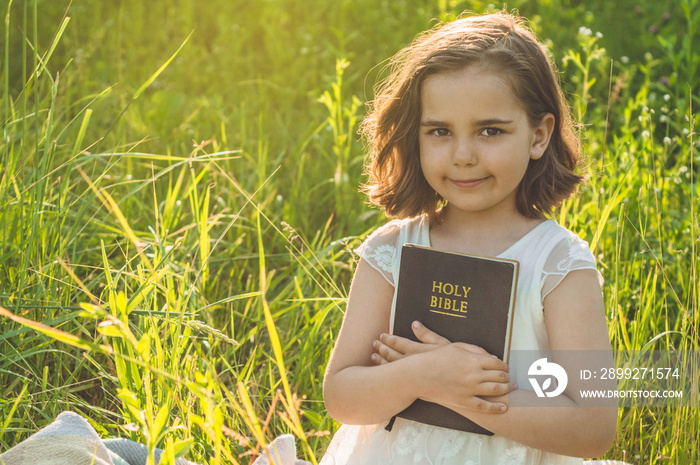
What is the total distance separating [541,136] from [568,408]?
2.00 ft

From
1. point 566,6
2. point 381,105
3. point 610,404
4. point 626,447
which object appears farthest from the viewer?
point 566,6

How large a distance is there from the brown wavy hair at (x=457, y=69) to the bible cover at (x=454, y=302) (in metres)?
0.22

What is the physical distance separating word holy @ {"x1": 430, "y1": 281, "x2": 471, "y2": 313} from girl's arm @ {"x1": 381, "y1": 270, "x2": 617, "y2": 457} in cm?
18

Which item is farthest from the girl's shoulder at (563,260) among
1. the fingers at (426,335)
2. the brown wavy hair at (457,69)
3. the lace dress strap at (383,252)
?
the lace dress strap at (383,252)

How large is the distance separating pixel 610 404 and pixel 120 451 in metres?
1.12

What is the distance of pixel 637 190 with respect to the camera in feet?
8.22

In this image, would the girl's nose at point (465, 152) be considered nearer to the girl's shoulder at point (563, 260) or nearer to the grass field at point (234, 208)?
the girl's shoulder at point (563, 260)

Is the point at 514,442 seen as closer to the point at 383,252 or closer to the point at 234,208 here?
the point at 383,252

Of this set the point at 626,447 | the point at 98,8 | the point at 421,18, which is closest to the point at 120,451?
the point at 626,447

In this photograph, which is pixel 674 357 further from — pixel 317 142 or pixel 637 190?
pixel 317 142

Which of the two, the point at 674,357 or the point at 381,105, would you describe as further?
the point at 674,357

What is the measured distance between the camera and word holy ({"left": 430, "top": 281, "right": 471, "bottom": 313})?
1531 mm

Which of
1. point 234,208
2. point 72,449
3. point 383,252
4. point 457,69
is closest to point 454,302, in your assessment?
point 383,252

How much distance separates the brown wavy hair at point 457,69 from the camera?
1551mm
